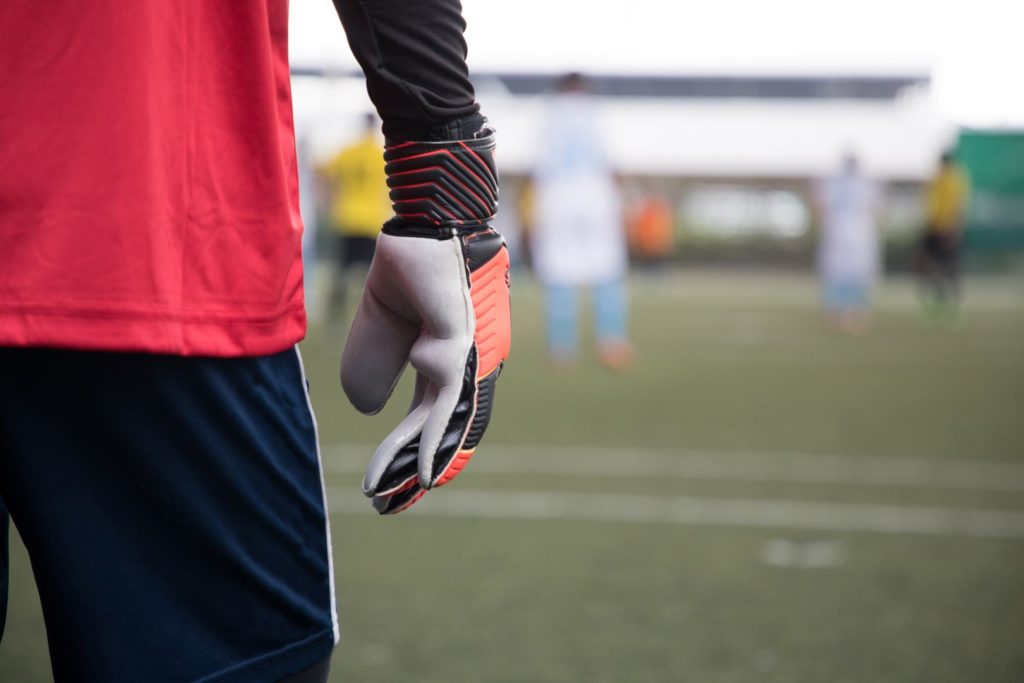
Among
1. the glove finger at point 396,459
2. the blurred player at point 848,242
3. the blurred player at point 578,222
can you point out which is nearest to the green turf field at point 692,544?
the blurred player at point 578,222

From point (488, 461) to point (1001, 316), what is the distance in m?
13.2

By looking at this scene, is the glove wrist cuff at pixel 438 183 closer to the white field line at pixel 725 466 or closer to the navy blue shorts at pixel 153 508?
the navy blue shorts at pixel 153 508

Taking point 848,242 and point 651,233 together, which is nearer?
point 848,242

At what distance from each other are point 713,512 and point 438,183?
3611mm

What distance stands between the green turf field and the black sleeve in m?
1.91

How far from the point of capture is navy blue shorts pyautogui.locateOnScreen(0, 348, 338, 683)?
1164 mm

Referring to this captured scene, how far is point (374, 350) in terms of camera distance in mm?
1323

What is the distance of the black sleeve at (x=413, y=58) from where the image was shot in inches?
46.6

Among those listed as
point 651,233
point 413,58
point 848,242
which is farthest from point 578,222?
point 651,233

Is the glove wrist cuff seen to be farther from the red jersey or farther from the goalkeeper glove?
the red jersey

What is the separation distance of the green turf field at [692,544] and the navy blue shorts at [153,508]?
67.8 inches

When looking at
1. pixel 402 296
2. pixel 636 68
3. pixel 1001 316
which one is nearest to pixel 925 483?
pixel 402 296

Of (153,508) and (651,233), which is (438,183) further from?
(651,233)

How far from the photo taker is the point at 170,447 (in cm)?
119
